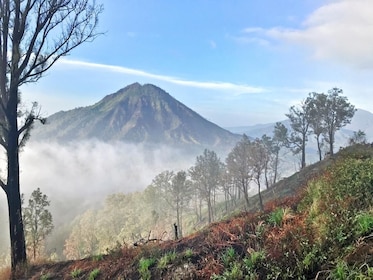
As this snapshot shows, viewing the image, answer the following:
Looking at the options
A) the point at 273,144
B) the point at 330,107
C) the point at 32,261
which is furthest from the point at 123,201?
the point at 32,261

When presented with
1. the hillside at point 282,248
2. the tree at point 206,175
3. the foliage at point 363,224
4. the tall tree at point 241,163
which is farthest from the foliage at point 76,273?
the tree at point 206,175

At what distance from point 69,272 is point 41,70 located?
6.98m

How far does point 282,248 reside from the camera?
19.4ft

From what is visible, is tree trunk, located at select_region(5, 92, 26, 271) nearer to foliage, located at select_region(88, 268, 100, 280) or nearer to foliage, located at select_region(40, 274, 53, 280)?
foliage, located at select_region(40, 274, 53, 280)

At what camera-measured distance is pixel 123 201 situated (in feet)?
382

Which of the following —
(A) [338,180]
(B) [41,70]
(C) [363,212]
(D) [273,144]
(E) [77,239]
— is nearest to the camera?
(C) [363,212]

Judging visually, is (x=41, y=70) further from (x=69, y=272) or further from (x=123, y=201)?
(x=123, y=201)

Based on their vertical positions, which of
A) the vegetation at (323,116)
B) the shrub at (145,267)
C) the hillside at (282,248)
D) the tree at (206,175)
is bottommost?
the tree at (206,175)

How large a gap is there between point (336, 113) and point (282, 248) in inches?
2144

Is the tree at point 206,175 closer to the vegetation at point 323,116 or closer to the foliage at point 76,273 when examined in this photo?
the vegetation at point 323,116

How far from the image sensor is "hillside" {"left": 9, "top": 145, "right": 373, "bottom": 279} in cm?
522

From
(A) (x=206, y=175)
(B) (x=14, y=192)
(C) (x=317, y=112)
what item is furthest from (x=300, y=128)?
(B) (x=14, y=192)

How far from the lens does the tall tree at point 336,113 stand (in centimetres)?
5466

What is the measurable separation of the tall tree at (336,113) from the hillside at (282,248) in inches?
1946
